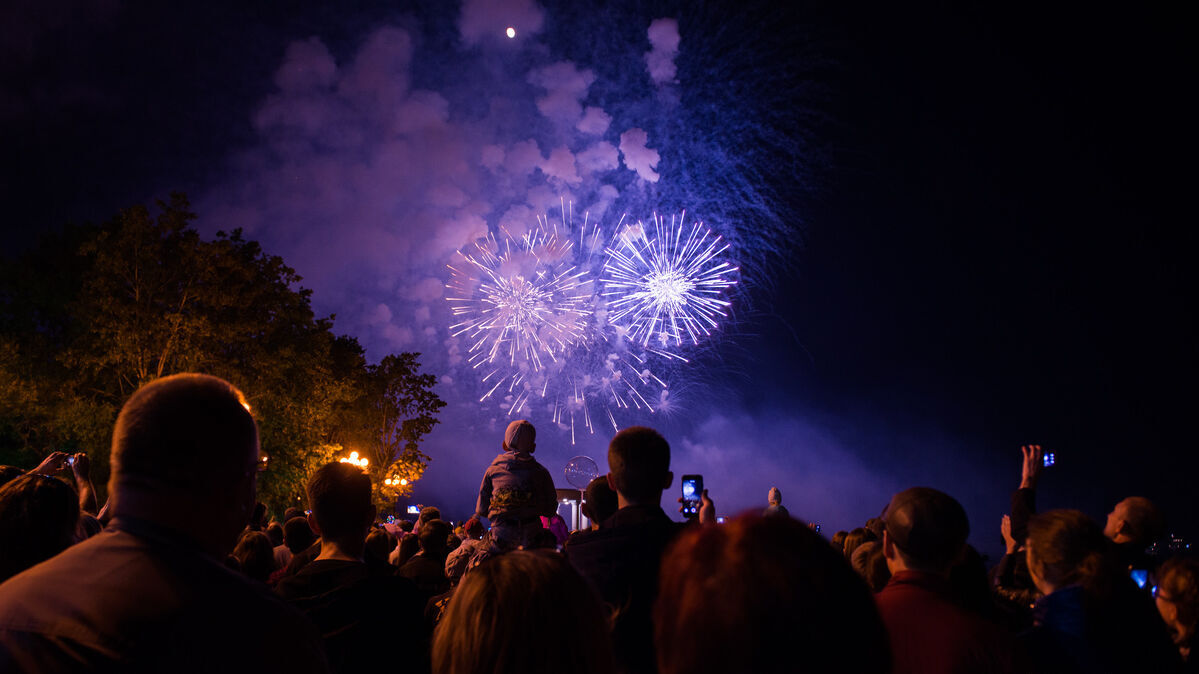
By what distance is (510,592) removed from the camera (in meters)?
1.72

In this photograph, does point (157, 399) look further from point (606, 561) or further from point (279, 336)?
point (279, 336)

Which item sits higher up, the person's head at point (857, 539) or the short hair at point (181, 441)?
the short hair at point (181, 441)

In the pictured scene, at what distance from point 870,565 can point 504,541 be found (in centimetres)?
293

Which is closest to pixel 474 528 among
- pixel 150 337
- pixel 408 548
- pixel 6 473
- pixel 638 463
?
pixel 408 548

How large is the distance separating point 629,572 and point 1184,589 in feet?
11.5

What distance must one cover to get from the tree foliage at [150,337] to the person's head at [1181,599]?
24.0m

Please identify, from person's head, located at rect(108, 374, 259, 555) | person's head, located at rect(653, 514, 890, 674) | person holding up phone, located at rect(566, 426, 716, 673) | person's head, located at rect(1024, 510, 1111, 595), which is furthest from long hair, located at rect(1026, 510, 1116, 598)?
person's head, located at rect(108, 374, 259, 555)

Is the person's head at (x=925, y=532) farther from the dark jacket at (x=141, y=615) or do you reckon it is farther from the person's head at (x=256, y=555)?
the person's head at (x=256, y=555)

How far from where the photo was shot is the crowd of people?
1.33m

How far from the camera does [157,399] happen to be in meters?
1.83

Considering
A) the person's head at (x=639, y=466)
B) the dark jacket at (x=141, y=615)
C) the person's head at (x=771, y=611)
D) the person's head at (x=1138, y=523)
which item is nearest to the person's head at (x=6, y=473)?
the dark jacket at (x=141, y=615)

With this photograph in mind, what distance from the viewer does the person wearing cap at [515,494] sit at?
5.51m

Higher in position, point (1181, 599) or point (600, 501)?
point (600, 501)

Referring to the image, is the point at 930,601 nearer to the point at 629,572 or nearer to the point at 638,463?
the point at 629,572
